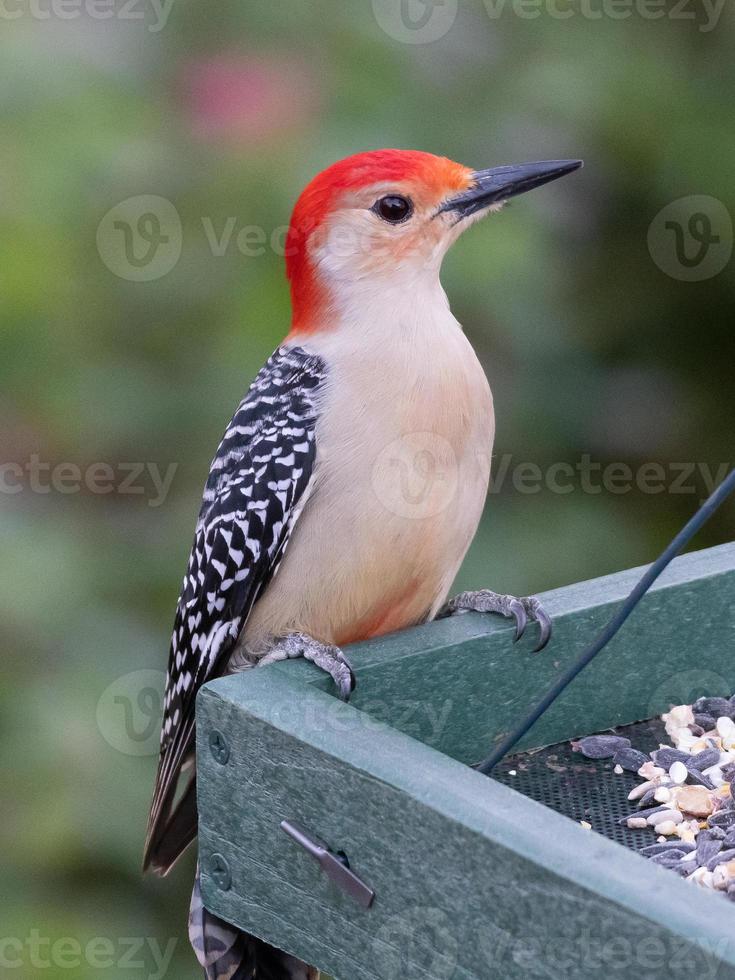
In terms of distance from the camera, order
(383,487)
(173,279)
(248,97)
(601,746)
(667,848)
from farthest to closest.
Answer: (173,279) < (248,97) < (383,487) < (601,746) < (667,848)

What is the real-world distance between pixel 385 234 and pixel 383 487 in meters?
0.59

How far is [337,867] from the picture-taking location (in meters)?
2.46

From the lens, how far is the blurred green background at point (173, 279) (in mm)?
3771

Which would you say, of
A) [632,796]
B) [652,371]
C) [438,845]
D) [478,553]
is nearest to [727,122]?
[652,371]

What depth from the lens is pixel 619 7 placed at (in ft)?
13.5

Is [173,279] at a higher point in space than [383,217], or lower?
lower

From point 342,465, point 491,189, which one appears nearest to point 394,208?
point 491,189

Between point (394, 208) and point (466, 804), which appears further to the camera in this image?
point (394, 208)

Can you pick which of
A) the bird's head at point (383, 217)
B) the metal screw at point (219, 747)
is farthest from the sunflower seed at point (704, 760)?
the bird's head at point (383, 217)

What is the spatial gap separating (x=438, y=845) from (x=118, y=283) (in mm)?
2172

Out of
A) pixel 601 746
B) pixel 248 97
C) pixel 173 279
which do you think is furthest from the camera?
pixel 173 279

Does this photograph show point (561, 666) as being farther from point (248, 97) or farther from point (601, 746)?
Result: point (248, 97)

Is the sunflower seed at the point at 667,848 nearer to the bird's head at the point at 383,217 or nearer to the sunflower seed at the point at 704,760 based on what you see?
the sunflower seed at the point at 704,760

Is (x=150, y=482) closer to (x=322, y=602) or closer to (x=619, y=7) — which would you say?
(x=322, y=602)
